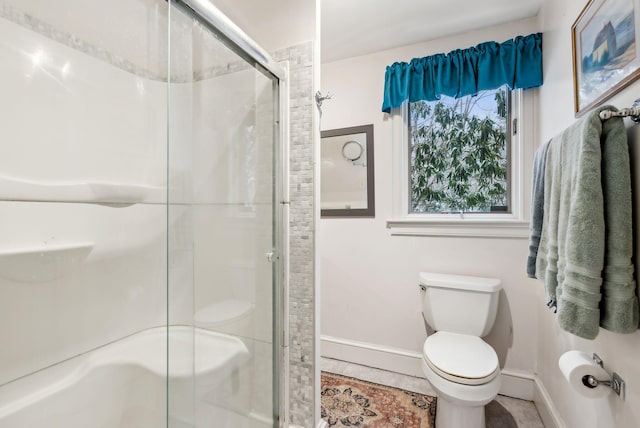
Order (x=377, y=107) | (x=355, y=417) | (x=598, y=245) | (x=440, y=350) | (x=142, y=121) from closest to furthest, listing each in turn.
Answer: (x=598, y=245) < (x=142, y=121) < (x=440, y=350) < (x=355, y=417) < (x=377, y=107)

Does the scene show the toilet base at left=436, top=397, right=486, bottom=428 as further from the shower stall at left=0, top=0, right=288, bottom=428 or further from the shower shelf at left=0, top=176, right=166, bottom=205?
the shower shelf at left=0, top=176, right=166, bottom=205

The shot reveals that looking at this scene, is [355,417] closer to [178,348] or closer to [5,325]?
[178,348]

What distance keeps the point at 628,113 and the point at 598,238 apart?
36 cm

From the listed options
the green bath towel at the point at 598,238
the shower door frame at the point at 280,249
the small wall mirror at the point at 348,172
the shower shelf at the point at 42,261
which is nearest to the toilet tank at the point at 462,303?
the small wall mirror at the point at 348,172

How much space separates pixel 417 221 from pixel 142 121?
66.7 inches

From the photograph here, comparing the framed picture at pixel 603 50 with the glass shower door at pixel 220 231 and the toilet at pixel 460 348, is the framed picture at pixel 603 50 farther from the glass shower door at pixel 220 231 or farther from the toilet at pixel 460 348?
the glass shower door at pixel 220 231

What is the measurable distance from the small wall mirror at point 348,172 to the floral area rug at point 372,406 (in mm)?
1169

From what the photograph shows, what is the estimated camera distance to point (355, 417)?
163 centimetres

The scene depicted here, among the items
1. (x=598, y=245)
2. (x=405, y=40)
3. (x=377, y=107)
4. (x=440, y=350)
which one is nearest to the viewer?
(x=598, y=245)

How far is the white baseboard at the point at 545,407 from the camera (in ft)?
4.69

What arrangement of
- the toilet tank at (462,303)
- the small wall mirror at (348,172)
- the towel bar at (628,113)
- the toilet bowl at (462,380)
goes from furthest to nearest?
the small wall mirror at (348,172) < the toilet tank at (462,303) < the toilet bowl at (462,380) < the towel bar at (628,113)

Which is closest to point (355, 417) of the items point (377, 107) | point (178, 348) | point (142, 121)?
point (178, 348)

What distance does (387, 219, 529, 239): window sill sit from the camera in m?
1.80

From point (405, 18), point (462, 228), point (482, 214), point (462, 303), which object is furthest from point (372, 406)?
point (405, 18)
